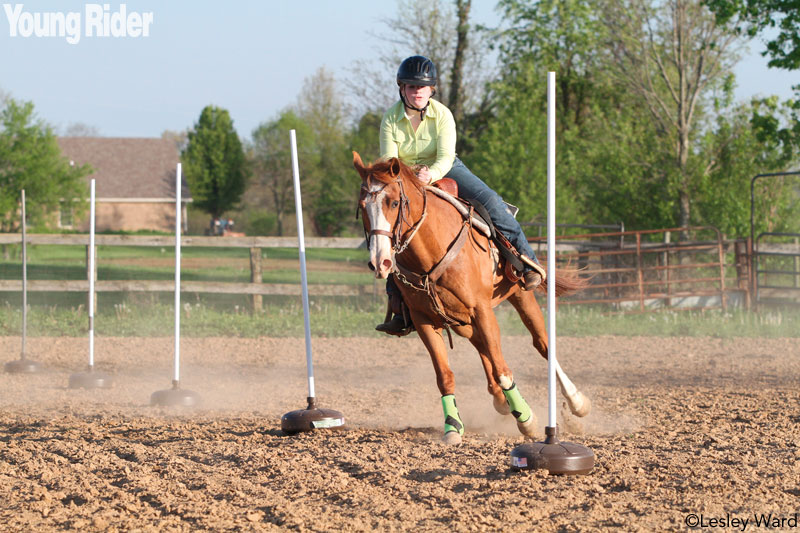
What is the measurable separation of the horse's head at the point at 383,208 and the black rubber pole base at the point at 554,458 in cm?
135

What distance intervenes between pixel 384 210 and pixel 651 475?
2.24 meters

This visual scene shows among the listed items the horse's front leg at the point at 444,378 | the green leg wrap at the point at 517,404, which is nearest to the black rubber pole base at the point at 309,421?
the horse's front leg at the point at 444,378

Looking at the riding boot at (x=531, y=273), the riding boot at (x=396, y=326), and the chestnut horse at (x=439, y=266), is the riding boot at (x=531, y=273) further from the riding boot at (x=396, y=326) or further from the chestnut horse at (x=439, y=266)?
the riding boot at (x=396, y=326)

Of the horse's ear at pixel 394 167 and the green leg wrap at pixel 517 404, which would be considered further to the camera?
the green leg wrap at pixel 517 404

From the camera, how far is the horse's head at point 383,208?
16.9 feet

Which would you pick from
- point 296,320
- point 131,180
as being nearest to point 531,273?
point 296,320

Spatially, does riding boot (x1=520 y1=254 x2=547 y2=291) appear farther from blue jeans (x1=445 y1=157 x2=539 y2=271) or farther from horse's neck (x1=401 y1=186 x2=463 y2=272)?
horse's neck (x1=401 y1=186 x2=463 y2=272)

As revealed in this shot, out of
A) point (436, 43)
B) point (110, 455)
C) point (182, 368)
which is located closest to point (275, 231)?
point (436, 43)

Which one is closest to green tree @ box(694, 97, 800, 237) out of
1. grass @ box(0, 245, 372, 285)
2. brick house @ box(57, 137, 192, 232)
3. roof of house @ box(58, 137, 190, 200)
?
grass @ box(0, 245, 372, 285)

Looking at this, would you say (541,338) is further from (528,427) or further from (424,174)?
(424,174)

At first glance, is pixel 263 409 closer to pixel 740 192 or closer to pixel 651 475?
pixel 651 475

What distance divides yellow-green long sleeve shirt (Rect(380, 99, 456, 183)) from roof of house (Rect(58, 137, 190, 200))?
54590 millimetres

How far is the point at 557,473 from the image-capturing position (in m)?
4.77

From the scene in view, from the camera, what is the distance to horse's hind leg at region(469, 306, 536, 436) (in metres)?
5.98
